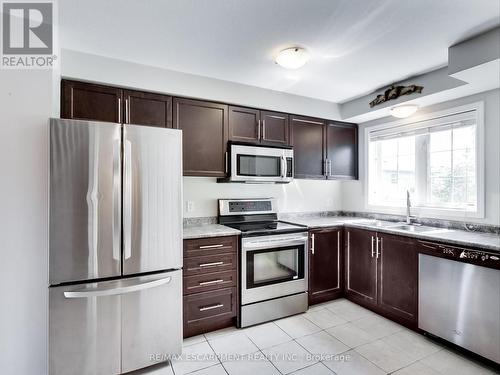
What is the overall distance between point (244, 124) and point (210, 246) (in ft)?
4.50

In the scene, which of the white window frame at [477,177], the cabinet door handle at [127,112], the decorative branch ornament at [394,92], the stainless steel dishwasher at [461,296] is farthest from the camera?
the decorative branch ornament at [394,92]

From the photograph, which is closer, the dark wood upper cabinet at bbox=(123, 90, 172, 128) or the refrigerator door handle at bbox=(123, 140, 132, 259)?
the refrigerator door handle at bbox=(123, 140, 132, 259)

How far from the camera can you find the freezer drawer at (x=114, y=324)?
5.48 ft

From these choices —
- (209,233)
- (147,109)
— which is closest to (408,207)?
(209,233)

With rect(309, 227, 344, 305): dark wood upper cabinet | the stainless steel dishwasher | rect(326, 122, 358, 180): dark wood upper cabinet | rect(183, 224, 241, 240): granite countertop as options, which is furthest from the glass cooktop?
the stainless steel dishwasher

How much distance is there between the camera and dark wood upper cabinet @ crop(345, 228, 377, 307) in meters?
2.77

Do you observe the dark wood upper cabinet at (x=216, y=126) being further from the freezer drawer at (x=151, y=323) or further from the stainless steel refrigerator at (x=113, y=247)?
the freezer drawer at (x=151, y=323)

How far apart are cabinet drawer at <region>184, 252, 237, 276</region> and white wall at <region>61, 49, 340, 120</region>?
1.58 m

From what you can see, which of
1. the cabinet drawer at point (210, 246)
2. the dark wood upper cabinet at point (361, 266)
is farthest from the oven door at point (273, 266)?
the dark wood upper cabinet at point (361, 266)

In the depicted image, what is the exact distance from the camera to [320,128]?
134 inches

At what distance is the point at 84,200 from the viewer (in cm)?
171

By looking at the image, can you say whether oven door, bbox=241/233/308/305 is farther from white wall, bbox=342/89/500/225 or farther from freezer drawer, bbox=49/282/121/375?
white wall, bbox=342/89/500/225

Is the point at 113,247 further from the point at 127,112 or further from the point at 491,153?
the point at 491,153

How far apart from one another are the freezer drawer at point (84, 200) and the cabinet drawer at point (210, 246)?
0.61 m
